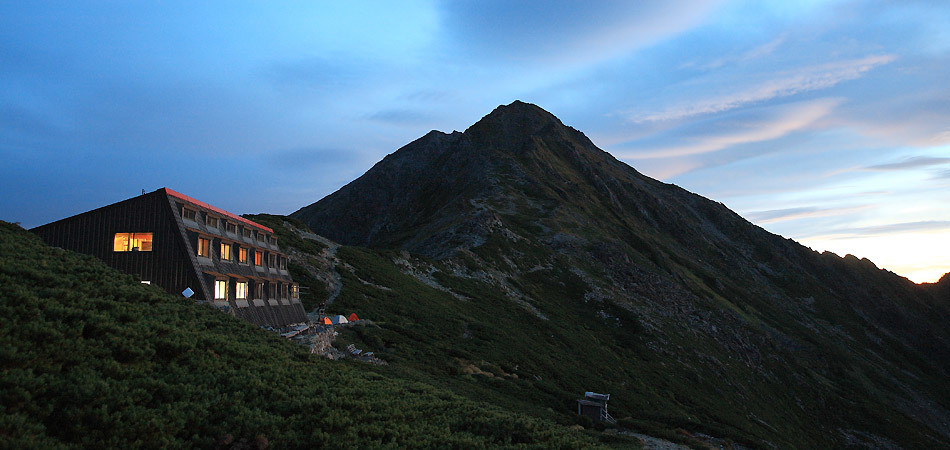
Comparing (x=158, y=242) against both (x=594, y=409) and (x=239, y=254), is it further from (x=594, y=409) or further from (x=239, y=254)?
(x=594, y=409)

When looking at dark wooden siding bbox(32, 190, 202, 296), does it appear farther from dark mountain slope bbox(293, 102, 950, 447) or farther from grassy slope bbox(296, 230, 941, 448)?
dark mountain slope bbox(293, 102, 950, 447)

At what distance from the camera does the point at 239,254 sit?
46906 mm

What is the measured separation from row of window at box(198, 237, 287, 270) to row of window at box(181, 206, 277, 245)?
1.93 metres

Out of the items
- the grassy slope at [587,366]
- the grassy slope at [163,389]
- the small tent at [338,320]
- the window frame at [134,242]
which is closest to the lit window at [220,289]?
the window frame at [134,242]

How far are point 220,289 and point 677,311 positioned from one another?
9693 centimetres

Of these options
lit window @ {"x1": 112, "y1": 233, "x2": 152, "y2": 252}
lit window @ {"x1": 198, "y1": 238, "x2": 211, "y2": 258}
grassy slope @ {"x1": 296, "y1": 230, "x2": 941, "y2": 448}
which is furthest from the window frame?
grassy slope @ {"x1": 296, "y1": 230, "x2": 941, "y2": 448}

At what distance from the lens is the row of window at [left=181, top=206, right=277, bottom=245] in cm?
4135

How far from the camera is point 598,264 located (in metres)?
118

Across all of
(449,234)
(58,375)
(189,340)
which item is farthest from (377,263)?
(58,375)

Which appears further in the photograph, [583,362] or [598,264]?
[598,264]

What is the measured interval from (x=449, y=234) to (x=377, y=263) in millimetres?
33280

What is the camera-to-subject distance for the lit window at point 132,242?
38.9 metres

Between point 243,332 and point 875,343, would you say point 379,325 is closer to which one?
point 243,332

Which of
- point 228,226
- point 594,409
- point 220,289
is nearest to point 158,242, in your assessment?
point 220,289
